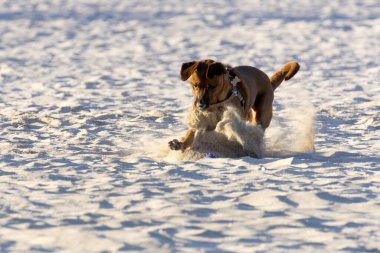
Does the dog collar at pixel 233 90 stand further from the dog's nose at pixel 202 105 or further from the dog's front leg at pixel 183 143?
the dog's front leg at pixel 183 143

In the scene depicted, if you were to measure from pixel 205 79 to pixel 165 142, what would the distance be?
140 centimetres

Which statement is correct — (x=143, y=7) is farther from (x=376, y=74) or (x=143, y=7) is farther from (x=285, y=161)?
(x=285, y=161)

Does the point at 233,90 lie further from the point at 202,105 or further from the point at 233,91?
the point at 202,105

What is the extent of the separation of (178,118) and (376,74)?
15.4 feet

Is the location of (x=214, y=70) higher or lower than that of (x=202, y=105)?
higher

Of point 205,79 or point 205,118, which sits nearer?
point 205,79

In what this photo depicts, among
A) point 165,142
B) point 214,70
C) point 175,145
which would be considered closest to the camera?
point 214,70

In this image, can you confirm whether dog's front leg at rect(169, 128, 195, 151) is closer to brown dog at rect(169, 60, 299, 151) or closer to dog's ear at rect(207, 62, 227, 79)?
brown dog at rect(169, 60, 299, 151)

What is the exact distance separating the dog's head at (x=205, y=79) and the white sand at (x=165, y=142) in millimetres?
511

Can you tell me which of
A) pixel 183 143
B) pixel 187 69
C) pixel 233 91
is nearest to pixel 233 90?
pixel 233 91

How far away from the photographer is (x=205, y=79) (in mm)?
7172

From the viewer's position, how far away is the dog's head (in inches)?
282

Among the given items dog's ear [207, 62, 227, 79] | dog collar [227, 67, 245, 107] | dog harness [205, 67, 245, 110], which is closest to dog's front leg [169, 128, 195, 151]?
dog harness [205, 67, 245, 110]

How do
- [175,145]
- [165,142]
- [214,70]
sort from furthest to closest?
Answer: [165,142] → [175,145] → [214,70]
